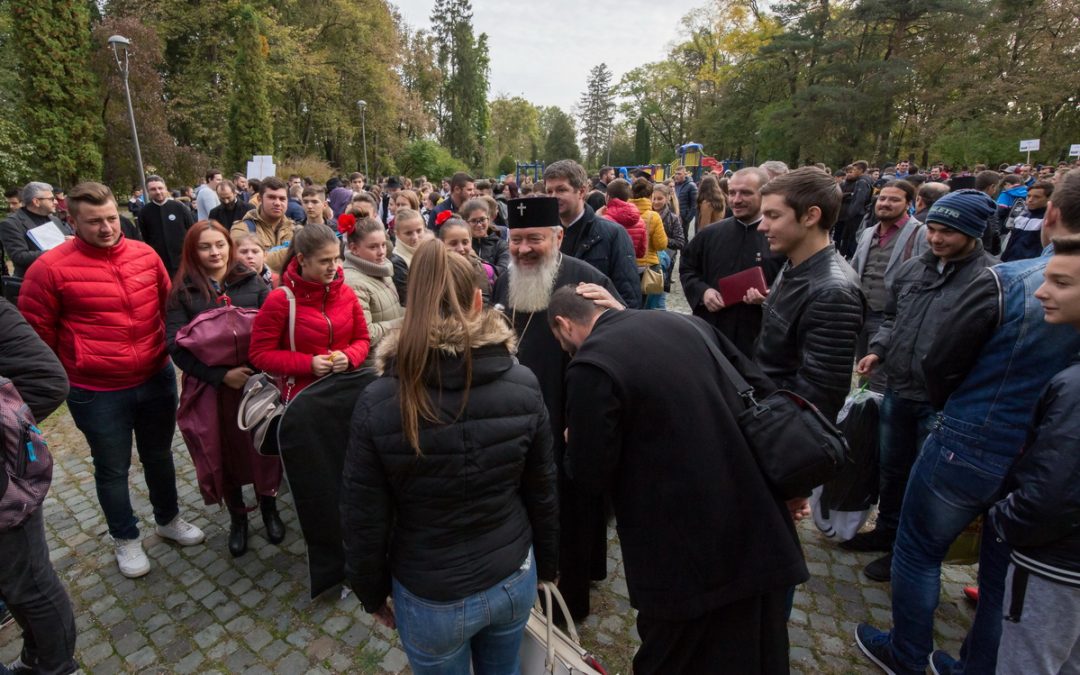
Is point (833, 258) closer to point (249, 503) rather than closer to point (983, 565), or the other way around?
point (983, 565)

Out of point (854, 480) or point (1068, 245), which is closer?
point (1068, 245)

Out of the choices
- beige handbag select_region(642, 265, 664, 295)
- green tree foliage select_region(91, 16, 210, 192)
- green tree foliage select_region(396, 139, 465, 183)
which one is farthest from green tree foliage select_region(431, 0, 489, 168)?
beige handbag select_region(642, 265, 664, 295)

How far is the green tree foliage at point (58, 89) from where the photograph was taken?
780 inches

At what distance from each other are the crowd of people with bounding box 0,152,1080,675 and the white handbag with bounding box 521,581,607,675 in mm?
115

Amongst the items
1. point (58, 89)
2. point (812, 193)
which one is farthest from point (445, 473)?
point (58, 89)

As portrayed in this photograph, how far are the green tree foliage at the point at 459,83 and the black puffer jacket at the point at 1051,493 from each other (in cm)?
5438

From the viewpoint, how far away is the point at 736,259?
3840 mm

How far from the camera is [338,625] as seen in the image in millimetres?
3070

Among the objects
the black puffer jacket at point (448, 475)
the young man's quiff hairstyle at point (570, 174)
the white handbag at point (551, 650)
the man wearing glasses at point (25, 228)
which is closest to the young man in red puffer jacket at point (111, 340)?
the black puffer jacket at point (448, 475)

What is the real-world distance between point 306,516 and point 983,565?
3239mm

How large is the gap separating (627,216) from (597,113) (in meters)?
76.9

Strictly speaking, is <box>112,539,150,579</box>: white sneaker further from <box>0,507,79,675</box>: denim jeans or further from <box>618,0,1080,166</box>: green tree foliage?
<box>618,0,1080,166</box>: green tree foliage

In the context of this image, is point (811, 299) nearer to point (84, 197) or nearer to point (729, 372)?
point (729, 372)

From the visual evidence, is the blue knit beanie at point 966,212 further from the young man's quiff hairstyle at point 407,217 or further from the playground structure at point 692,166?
the playground structure at point 692,166
